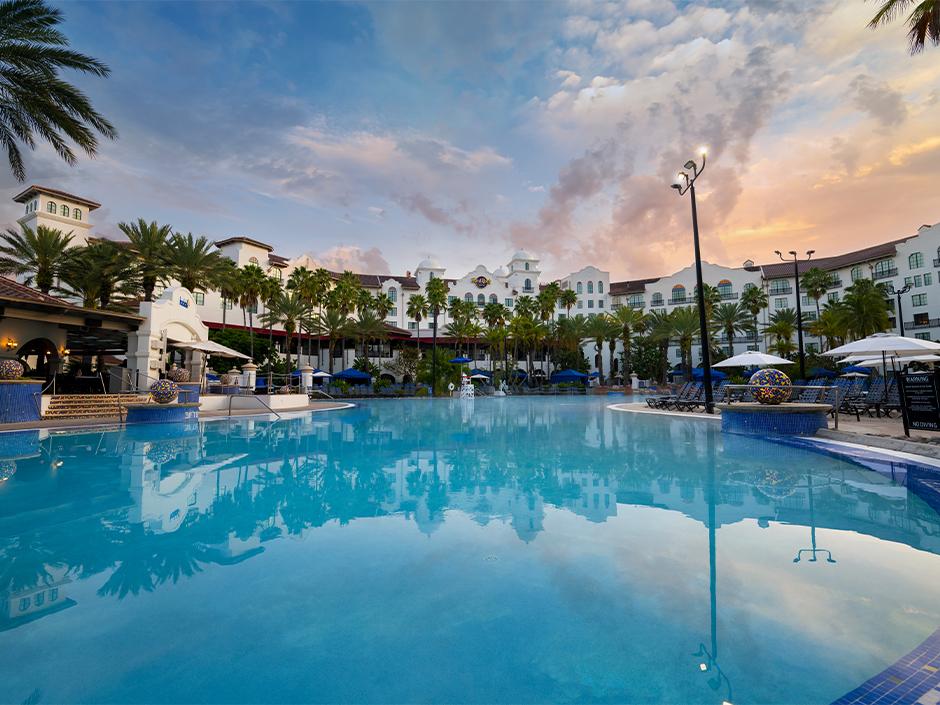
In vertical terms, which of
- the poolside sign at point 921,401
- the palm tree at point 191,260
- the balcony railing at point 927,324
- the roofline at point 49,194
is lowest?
the poolside sign at point 921,401

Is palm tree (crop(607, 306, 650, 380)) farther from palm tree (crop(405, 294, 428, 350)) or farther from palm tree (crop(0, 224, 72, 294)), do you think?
palm tree (crop(0, 224, 72, 294))

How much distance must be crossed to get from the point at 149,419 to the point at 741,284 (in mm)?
68455

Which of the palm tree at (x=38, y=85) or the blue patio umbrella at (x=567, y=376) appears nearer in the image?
the palm tree at (x=38, y=85)

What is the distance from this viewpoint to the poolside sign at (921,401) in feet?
32.3

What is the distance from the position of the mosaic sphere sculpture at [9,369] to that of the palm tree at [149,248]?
14.2m

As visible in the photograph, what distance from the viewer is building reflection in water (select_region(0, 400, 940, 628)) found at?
4609mm

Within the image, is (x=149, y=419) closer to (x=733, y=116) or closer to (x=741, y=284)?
(x=733, y=116)

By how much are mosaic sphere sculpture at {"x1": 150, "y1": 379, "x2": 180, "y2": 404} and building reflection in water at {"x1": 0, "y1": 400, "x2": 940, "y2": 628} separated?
4.96m

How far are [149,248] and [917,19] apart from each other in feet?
127

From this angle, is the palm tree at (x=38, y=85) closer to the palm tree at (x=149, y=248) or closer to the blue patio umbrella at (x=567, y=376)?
the palm tree at (x=149, y=248)

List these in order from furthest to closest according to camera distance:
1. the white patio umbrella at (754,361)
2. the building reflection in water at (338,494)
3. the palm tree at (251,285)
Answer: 1. the palm tree at (251,285)
2. the white patio umbrella at (754,361)
3. the building reflection in water at (338,494)

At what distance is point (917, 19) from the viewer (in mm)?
14117

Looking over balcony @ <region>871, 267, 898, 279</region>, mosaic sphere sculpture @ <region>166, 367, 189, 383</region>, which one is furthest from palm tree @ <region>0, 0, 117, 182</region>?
balcony @ <region>871, 267, 898, 279</region>

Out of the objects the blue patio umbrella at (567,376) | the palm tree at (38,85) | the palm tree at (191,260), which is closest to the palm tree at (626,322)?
the blue patio umbrella at (567,376)
